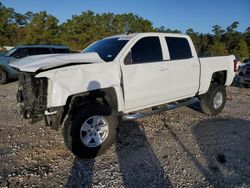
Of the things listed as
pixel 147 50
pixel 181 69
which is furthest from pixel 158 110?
pixel 147 50

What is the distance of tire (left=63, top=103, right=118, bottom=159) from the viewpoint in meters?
4.36

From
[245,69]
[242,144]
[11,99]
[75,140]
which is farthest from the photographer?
[245,69]

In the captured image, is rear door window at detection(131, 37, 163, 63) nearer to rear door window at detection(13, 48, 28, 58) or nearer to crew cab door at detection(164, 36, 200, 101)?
crew cab door at detection(164, 36, 200, 101)

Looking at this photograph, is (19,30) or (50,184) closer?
(50,184)

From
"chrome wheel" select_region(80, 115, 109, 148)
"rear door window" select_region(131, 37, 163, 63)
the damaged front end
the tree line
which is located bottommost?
"chrome wheel" select_region(80, 115, 109, 148)

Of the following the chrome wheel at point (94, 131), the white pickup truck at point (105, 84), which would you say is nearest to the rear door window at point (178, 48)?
the white pickup truck at point (105, 84)

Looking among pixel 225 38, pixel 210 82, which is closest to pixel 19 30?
pixel 225 38

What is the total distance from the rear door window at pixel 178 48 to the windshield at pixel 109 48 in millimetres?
1142

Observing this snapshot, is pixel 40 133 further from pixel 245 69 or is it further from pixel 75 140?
pixel 245 69

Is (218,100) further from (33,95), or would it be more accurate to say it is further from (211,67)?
(33,95)

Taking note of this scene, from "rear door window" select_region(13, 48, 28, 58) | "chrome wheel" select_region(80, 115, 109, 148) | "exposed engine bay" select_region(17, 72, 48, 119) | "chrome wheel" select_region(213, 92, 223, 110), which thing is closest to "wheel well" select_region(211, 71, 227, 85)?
"chrome wheel" select_region(213, 92, 223, 110)

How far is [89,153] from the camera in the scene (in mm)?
4484

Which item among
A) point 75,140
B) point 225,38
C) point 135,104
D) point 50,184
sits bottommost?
point 50,184

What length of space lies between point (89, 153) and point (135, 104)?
134 centimetres
